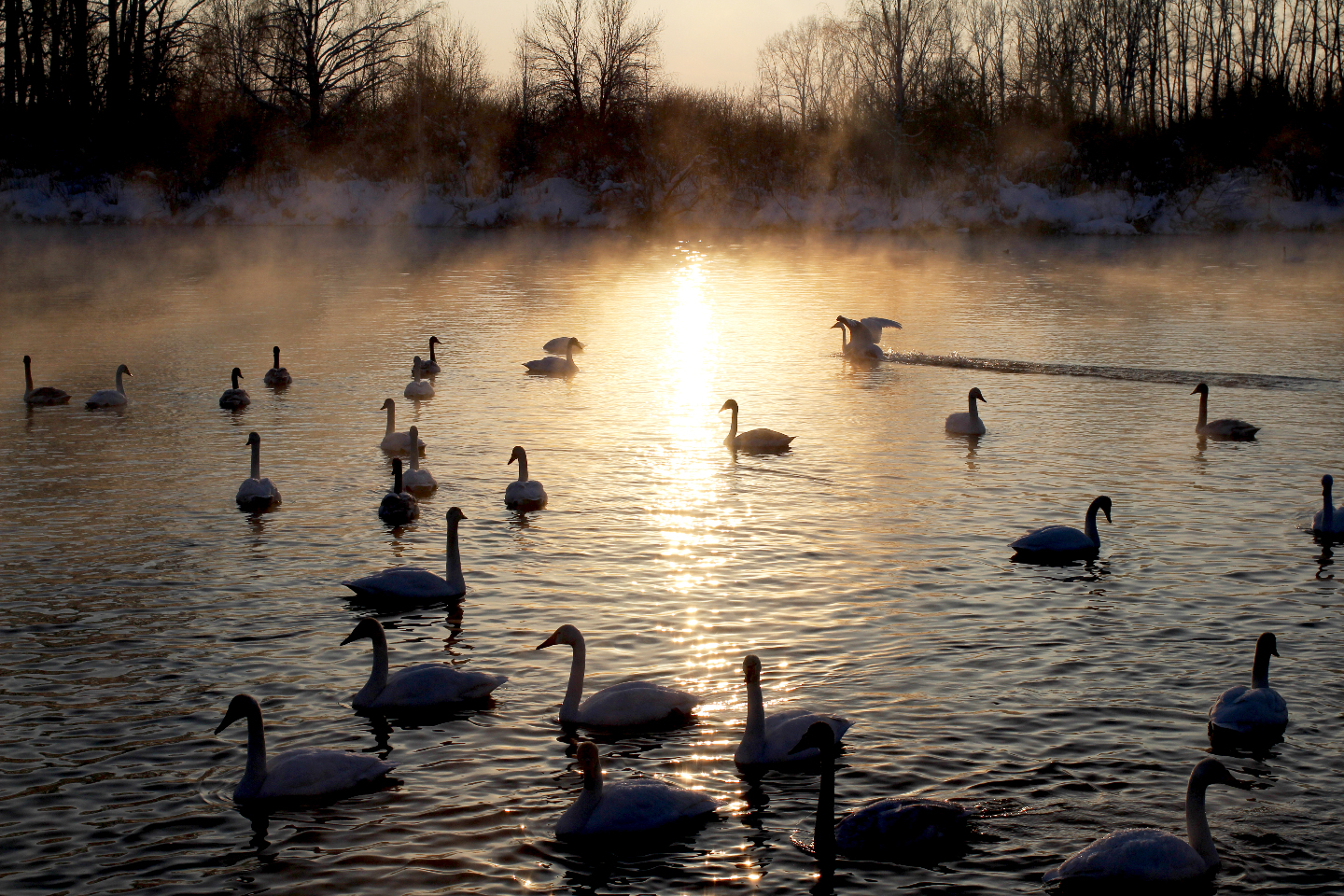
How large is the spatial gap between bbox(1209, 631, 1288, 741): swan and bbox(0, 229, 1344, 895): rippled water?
144mm

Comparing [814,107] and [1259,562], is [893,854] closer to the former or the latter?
[1259,562]

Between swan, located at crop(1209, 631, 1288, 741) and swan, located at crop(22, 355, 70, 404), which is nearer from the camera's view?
swan, located at crop(1209, 631, 1288, 741)

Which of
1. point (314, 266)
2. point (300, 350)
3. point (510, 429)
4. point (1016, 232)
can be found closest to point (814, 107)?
point (1016, 232)

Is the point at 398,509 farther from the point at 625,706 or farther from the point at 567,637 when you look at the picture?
the point at 625,706

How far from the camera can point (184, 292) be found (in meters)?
31.6

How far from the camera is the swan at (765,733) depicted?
6938 mm

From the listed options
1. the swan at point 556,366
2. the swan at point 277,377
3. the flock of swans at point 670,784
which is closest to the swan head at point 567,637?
the flock of swans at point 670,784

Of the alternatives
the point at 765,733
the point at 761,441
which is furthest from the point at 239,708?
the point at 761,441

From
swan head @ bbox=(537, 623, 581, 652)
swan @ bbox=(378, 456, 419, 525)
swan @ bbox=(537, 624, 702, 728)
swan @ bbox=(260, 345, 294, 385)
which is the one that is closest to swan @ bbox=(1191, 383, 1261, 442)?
swan @ bbox=(378, 456, 419, 525)

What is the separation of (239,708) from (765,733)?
2.88 metres

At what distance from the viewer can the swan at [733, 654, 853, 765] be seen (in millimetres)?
6938

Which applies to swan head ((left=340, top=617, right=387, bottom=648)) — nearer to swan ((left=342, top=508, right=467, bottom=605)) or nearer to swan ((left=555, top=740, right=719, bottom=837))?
swan ((left=342, top=508, right=467, bottom=605))

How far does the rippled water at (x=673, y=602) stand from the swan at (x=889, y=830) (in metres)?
0.11

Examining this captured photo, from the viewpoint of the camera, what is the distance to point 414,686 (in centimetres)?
768
